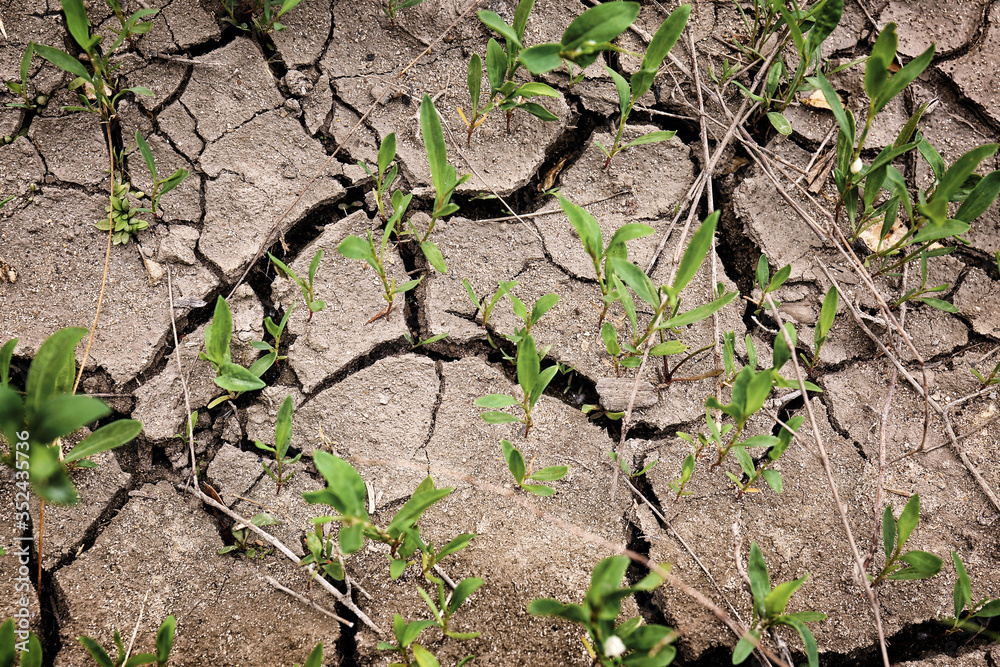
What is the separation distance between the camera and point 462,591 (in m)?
1.31

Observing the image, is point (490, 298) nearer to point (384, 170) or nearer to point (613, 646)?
point (384, 170)

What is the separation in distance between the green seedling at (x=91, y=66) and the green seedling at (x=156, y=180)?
18 centimetres

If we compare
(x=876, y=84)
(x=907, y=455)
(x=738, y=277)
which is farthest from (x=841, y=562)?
(x=876, y=84)

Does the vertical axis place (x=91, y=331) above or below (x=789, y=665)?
below

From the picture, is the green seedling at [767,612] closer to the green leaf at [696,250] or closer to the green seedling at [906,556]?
the green seedling at [906,556]

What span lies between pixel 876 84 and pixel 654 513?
1208 millimetres

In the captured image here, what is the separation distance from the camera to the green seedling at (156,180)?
5.33 feet

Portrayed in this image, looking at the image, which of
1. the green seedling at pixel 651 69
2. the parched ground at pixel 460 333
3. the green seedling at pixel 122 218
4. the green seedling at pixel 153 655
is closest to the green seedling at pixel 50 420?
the parched ground at pixel 460 333

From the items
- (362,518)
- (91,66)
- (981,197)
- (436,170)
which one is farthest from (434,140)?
(981,197)

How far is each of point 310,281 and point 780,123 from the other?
1.48 m

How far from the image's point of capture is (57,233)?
169 centimetres

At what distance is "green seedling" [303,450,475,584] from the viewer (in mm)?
1150

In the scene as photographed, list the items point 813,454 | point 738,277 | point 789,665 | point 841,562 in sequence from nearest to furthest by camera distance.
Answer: point 789,665
point 841,562
point 813,454
point 738,277

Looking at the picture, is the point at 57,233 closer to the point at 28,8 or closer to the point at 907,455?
the point at 28,8
